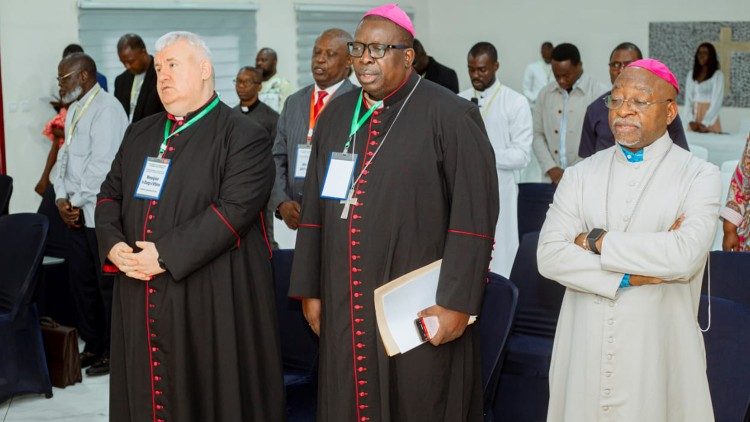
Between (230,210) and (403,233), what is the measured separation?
723 mm

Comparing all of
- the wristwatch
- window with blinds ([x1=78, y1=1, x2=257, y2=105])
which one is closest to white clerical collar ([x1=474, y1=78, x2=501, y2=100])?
the wristwatch

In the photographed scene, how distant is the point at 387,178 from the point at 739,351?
52.8 inches

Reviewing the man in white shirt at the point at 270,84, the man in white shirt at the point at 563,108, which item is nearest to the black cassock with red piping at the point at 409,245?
the man in white shirt at the point at 563,108

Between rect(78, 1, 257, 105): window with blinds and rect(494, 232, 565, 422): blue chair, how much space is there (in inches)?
290

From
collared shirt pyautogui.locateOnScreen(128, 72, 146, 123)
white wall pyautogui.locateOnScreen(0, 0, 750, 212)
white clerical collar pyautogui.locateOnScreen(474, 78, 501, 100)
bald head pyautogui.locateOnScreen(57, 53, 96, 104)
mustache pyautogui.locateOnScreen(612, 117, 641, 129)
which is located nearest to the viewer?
mustache pyautogui.locateOnScreen(612, 117, 641, 129)

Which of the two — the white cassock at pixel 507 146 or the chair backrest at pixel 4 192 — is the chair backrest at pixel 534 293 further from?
the chair backrest at pixel 4 192

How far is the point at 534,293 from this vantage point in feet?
14.6

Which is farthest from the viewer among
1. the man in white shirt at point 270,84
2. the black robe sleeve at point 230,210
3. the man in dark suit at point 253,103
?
the man in white shirt at point 270,84

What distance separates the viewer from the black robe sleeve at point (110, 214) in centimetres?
373

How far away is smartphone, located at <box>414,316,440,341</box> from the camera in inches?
125

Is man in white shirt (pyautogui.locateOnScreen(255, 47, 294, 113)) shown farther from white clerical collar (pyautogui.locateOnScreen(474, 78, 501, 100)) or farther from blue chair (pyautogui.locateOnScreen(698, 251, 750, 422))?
blue chair (pyautogui.locateOnScreen(698, 251, 750, 422))

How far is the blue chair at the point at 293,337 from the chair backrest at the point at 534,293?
3.13ft

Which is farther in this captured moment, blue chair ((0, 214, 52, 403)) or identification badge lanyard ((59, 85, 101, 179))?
identification badge lanyard ((59, 85, 101, 179))

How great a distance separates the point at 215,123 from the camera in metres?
3.77
